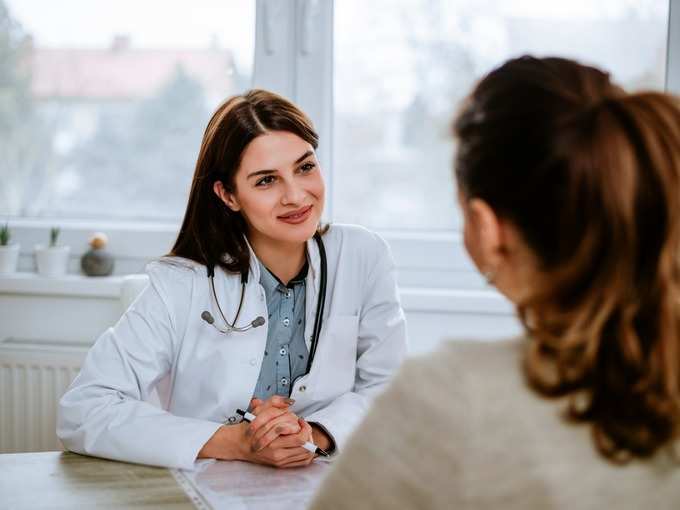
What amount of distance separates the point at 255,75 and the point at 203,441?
1343mm

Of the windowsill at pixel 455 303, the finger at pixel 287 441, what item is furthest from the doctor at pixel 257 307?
the windowsill at pixel 455 303

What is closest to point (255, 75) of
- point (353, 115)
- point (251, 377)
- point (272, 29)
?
point (272, 29)

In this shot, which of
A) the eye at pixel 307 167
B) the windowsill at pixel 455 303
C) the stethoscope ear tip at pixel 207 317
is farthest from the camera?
the windowsill at pixel 455 303

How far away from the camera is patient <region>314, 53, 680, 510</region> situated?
0.69 metres

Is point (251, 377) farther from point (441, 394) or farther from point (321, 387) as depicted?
point (441, 394)

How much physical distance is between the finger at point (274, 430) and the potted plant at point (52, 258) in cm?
125

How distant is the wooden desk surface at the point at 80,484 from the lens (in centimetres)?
115

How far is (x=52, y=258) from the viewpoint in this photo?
2402 mm

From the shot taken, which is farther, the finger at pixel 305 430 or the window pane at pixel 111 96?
the window pane at pixel 111 96

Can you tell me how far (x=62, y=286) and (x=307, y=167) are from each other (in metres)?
1.02

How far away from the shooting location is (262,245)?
182 centimetres

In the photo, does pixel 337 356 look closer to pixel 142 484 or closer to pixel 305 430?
pixel 305 430

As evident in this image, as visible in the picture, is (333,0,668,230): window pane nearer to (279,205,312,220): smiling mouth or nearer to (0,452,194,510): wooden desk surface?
(279,205,312,220): smiling mouth

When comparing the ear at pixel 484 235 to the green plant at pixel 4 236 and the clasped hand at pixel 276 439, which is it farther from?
the green plant at pixel 4 236
